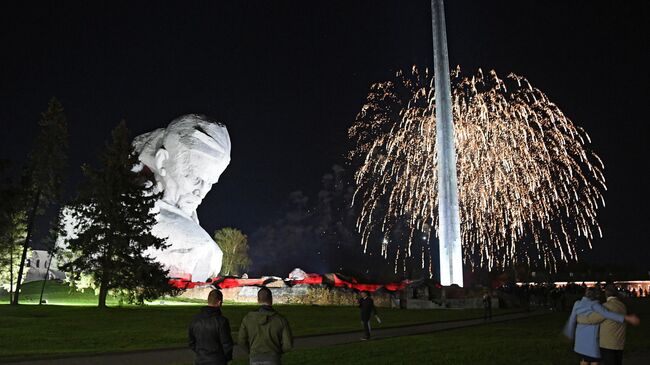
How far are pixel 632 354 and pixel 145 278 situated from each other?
23.5m

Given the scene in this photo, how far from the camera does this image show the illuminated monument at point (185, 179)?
45.0 metres

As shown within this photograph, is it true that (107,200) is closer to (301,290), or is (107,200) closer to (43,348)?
(301,290)

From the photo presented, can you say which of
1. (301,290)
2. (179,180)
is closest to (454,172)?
(301,290)

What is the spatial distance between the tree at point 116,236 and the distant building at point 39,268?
2712 centimetres

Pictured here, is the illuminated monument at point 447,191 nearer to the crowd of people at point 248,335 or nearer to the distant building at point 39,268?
the crowd of people at point 248,335

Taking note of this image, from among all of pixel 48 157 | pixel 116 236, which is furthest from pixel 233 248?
pixel 116 236

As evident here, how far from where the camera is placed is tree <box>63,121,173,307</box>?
29.7 m

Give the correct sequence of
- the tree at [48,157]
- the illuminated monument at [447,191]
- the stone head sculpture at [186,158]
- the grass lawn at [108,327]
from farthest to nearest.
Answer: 1. the stone head sculpture at [186,158]
2. the illuminated monument at [447,191]
3. the tree at [48,157]
4. the grass lawn at [108,327]

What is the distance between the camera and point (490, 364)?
451 inches

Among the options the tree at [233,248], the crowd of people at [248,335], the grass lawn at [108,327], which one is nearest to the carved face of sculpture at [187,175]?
the grass lawn at [108,327]

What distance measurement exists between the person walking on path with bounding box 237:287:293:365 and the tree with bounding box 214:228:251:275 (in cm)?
7945

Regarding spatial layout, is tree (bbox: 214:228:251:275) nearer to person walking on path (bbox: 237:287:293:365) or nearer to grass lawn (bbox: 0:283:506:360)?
grass lawn (bbox: 0:283:506:360)

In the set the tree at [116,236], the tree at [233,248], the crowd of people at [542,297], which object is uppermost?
the tree at [233,248]

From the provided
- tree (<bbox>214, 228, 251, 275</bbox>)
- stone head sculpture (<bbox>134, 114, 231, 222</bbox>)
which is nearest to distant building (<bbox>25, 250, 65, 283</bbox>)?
stone head sculpture (<bbox>134, 114, 231, 222</bbox>)
